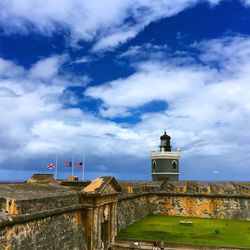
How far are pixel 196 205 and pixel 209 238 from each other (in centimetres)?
808

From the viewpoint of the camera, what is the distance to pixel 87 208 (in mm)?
14422

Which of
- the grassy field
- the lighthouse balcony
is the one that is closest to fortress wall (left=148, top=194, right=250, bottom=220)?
the grassy field

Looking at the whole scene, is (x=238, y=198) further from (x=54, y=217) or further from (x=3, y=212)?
(x=3, y=212)

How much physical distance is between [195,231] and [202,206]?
623cm

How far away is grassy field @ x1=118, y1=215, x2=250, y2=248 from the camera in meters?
17.4

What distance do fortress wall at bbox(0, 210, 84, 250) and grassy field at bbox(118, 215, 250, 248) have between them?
15.6ft

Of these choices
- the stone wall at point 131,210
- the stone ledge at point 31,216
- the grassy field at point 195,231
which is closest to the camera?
the stone ledge at point 31,216

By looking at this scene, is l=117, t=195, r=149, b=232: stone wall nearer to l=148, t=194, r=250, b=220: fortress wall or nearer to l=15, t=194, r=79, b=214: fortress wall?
l=148, t=194, r=250, b=220: fortress wall

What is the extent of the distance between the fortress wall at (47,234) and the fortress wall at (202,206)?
1312 centimetres

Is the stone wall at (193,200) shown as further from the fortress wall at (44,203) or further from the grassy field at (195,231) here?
the fortress wall at (44,203)

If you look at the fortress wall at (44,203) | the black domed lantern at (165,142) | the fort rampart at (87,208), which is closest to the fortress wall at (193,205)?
the fort rampart at (87,208)

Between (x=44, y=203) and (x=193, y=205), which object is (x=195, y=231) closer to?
(x=193, y=205)

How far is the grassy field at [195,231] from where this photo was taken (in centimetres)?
1741

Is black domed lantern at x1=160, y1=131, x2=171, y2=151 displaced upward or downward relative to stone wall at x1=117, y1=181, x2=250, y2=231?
upward
